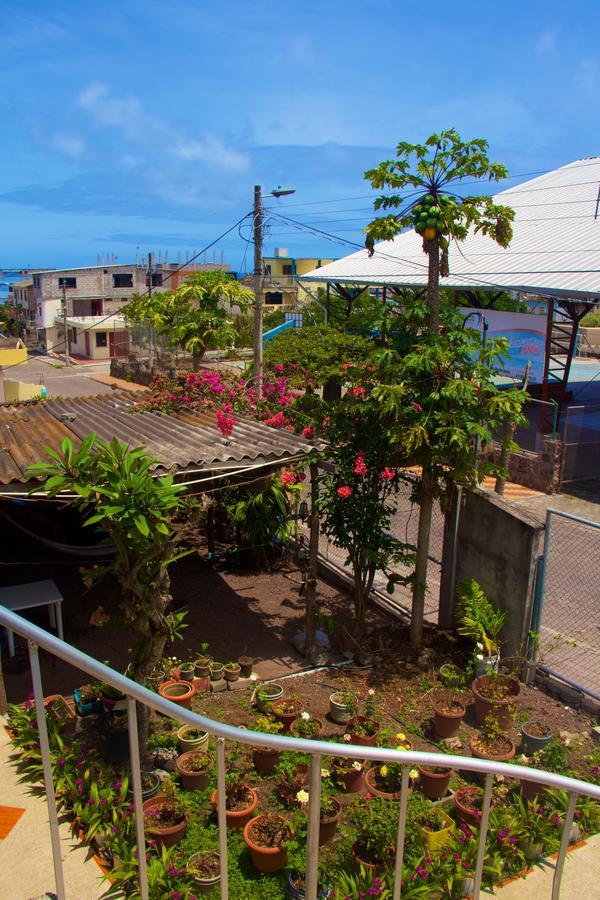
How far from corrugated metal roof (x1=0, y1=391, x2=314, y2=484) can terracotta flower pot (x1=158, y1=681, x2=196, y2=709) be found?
198cm

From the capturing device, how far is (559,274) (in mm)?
15289

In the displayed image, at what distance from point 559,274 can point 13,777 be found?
14.9m

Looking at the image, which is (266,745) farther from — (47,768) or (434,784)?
(434,784)

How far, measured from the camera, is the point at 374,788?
5105 millimetres

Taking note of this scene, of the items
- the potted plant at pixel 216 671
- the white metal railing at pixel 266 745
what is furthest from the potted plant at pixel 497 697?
the white metal railing at pixel 266 745

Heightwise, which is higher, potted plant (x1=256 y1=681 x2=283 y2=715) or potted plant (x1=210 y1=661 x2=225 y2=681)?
potted plant (x1=256 y1=681 x2=283 y2=715)

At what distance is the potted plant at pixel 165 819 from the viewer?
14.1 feet

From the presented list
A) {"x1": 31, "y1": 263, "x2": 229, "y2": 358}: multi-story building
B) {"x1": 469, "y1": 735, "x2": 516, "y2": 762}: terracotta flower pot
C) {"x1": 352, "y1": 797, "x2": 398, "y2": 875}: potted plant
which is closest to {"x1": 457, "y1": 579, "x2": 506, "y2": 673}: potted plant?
{"x1": 469, "y1": 735, "x2": 516, "y2": 762}: terracotta flower pot

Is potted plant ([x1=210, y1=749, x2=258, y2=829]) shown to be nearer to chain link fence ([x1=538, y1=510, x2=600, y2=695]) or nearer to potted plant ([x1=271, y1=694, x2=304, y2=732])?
potted plant ([x1=271, y1=694, x2=304, y2=732])

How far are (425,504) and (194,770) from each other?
354 cm

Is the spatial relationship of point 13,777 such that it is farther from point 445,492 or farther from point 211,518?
point 211,518

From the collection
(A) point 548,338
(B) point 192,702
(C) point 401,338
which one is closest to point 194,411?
(C) point 401,338

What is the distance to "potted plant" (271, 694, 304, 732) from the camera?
6.15 meters

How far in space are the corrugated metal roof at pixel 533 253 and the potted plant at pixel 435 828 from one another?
9777mm
